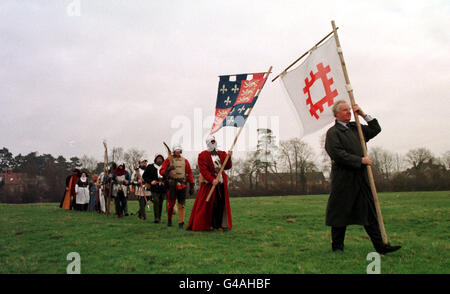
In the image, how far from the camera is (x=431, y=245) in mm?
6441

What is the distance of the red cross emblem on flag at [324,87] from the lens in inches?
239

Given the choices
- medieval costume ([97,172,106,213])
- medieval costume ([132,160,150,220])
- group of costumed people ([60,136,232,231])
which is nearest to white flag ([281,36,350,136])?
group of costumed people ([60,136,232,231])

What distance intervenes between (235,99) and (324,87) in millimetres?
3110

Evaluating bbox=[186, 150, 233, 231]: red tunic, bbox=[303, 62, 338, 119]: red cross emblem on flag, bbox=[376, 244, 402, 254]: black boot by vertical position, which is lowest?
bbox=[376, 244, 402, 254]: black boot

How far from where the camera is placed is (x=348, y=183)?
5.59m

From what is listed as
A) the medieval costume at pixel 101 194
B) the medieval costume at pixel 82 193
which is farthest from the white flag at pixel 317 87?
the medieval costume at pixel 82 193

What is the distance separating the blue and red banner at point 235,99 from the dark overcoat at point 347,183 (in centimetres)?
314

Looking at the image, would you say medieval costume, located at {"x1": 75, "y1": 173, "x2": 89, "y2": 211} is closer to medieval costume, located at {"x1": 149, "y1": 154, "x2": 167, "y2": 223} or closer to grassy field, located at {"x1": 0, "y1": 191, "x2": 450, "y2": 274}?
medieval costume, located at {"x1": 149, "y1": 154, "x2": 167, "y2": 223}

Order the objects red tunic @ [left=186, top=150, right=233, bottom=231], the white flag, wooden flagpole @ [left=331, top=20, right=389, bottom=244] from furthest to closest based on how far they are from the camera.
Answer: red tunic @ [left=186, top=150, right=233, bottom=231] → the white flag → wooden flagpole @ [left=331, top=20, right=389, bottom=244]

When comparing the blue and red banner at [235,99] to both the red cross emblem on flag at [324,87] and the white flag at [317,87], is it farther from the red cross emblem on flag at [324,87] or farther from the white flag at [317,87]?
the red cross emblem on flag at [324,87]

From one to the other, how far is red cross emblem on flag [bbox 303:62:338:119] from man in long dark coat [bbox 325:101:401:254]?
0.25 meters

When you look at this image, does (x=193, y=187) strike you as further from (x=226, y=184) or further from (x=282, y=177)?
(x=282, y=177)

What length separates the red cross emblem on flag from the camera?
607cm
